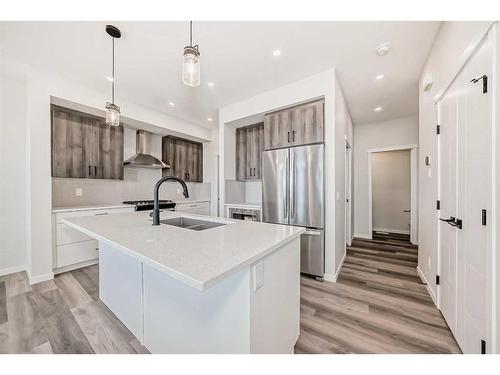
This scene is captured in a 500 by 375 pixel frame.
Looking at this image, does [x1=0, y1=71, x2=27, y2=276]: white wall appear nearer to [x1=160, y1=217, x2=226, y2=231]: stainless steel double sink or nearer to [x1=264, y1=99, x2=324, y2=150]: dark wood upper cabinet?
[x1=160, y1=217, x2=226, y2=231]: stainless steel double sink

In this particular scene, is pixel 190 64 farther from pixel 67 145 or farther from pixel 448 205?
pixel 67 145

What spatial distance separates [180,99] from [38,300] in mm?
3168

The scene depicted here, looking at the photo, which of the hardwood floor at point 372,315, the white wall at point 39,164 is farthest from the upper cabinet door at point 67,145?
the hardwood floor at point 372,315

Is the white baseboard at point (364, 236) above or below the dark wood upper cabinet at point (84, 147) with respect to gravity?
below

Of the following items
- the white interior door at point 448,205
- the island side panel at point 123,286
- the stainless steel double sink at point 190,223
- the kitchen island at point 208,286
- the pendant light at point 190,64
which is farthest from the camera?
the stainless steel double sink at point 190,223

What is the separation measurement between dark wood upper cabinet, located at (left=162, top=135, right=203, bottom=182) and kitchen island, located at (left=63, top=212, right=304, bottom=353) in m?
3.04

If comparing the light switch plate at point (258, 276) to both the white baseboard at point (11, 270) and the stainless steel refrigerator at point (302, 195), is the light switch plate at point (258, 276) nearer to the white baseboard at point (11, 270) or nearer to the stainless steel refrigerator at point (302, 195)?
the stainless steel refrigerator at point (302, 195)

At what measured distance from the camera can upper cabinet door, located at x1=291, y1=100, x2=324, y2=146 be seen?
257 centimetres

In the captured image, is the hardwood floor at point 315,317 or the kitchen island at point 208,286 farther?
the hardwood floor at point 315,317

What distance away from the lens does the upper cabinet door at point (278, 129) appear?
2859mm

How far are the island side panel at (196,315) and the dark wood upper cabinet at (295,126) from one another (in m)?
2.23

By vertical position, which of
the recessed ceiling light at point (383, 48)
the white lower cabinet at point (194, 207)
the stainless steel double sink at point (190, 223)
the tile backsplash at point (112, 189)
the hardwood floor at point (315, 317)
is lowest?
the hardwood floor at point (315, 317)
